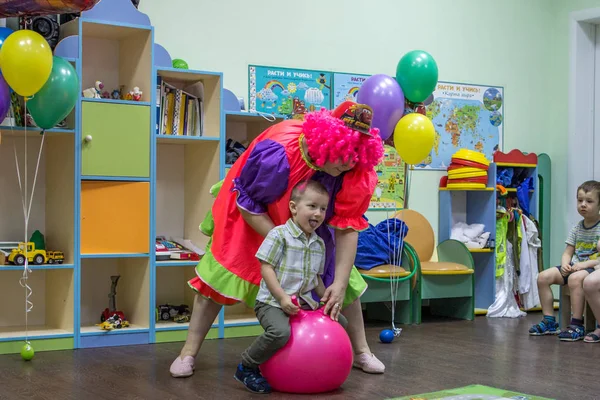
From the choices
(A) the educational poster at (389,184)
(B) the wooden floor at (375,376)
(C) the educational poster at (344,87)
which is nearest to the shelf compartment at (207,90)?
(C) the educational poster at (344,87)

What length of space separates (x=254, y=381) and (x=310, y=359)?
0.27 metres

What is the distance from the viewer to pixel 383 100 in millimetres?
4379

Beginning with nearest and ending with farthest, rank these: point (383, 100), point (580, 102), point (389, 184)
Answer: point (383, 100), point (389, 184), point (580, 102)

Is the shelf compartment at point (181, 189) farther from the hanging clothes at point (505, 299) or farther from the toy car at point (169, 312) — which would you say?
the hanging clothes at point (505, 299)

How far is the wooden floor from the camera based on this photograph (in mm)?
3209

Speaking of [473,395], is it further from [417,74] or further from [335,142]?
[417,74]

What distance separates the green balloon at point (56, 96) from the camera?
3.84m

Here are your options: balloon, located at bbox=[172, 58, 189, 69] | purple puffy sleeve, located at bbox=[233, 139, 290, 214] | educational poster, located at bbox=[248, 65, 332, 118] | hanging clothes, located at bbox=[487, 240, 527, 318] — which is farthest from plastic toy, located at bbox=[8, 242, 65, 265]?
hanging clothes, located at bbox=[487, 240, 527, 318]

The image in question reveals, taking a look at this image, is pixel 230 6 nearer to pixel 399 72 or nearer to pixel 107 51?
pixel 107 51

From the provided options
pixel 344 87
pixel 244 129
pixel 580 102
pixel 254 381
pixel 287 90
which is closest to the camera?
pixel 254 381

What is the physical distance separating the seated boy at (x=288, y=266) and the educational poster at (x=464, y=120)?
296 centimetres

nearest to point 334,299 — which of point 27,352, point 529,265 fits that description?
point 27,352

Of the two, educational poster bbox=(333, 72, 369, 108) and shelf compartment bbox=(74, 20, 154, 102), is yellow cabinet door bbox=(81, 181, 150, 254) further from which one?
educational poster bbox=(333, 72, 369, 108)

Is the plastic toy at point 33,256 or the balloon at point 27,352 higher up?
the plastic toy at point 33,256
